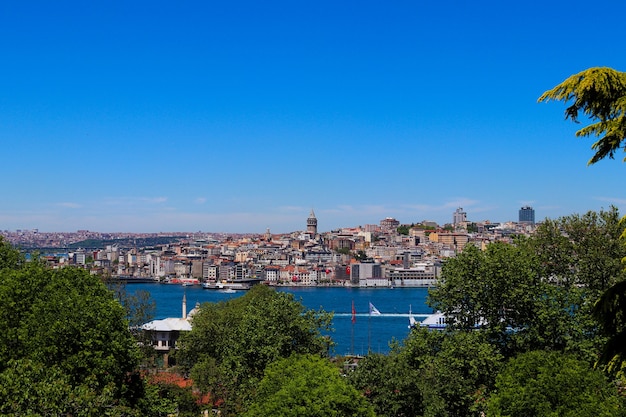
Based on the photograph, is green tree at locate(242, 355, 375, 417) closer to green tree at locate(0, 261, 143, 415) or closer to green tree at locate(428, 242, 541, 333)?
green tree at locate(0, 261, 143, 415)

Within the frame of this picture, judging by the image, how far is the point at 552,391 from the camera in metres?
5.40

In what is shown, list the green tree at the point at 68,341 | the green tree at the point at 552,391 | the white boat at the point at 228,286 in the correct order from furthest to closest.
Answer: the white boat at the point at 228,286, the green tree at the point at 68,341, the green tree at the point at 552,391

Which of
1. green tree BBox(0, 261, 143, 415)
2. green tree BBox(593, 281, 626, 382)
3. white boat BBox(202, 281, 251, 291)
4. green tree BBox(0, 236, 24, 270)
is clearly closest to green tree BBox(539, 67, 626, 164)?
green tree BBox(593, 281, 626, 382)

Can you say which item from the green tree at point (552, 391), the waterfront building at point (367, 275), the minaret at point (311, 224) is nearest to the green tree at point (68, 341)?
the green tree at point (552, 391)

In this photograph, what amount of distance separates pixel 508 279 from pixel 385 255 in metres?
70.3

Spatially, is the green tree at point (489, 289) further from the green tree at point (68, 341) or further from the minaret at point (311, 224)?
the minaret at point (311, 224)

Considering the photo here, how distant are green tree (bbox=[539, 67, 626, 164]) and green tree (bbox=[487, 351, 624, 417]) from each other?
10.9 ft

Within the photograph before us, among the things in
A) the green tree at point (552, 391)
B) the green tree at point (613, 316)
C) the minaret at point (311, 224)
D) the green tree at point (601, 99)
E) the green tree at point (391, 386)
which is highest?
the minaret at point (311, 224)

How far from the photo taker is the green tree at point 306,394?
18.5 ft

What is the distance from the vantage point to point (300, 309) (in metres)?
8.48

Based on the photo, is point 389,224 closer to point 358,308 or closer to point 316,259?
point 316,259

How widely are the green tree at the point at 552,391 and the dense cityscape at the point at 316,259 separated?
44.2 metres

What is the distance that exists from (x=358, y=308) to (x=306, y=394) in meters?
34.3

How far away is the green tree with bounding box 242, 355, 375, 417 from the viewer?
5648 millimetres
